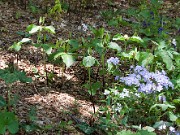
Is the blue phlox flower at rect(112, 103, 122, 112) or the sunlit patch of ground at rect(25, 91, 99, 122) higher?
the blue phlox flower at rect(112, 103, 122, 112)

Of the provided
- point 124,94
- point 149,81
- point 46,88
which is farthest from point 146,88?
point 46,88

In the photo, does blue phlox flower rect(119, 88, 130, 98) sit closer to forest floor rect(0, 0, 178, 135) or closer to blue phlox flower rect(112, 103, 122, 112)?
blue phlox flower rect(112, 103, 122, 112)

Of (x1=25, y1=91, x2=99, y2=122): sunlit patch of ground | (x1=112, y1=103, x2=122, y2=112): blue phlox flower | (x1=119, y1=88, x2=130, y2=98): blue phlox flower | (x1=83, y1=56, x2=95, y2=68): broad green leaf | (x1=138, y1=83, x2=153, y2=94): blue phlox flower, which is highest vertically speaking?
(x1=83, y1=56, x2=95, y2=68): broad green leaf

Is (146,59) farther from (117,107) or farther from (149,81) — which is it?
(117,107)

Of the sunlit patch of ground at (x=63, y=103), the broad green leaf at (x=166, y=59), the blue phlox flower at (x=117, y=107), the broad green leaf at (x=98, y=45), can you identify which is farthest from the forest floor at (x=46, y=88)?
the broad green leaf at (x=166, y=59)

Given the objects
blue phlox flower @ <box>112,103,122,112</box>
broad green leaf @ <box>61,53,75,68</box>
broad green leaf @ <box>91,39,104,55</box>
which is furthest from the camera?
broad green leaf @ <box>91,39,104,55</box>

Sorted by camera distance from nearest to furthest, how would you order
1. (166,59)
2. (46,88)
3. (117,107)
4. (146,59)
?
(117,107) → (166,59) → (146,59) → (46,88)

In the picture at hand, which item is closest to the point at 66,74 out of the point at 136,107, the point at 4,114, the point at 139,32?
the point at 136,107

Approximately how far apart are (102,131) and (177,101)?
71 centimetres

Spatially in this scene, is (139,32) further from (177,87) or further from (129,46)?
(177,87)

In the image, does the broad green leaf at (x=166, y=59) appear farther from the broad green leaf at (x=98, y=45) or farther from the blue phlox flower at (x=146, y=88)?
the broad green leaf at (x=98, y=45)

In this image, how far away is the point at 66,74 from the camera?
3635mm

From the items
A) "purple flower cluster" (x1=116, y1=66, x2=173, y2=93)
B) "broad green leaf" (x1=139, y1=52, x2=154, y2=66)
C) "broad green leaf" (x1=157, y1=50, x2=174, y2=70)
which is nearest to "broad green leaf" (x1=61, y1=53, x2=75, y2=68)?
"purple flower cluster" (x1=116, y1=66, x2=173, y2=93)

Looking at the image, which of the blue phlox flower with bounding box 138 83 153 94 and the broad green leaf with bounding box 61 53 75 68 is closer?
the blue phlox flower with bounding box 138 83 153 94
